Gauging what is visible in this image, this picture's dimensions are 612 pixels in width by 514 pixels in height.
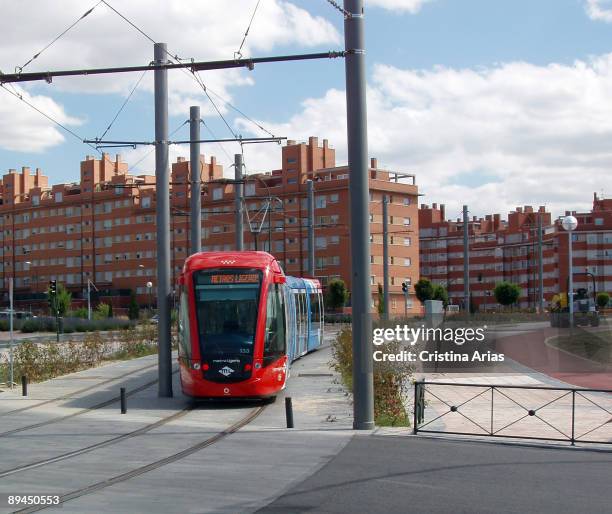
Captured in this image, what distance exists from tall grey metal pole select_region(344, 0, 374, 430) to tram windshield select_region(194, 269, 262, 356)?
155 inches

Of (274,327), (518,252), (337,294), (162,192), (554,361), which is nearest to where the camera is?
(274,327)

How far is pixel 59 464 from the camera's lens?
490 inches

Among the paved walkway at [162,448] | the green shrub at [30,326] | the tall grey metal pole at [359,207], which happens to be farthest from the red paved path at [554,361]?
the green shrub at [30,326]

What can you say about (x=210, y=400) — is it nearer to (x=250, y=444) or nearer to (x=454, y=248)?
(x=250, y=444)

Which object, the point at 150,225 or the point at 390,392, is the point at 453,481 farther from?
the point at 150,225

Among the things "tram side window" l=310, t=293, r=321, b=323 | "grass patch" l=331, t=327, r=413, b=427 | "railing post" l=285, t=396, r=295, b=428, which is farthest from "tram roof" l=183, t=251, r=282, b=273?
"tram side window" l=310, t=293, r=321, b=323

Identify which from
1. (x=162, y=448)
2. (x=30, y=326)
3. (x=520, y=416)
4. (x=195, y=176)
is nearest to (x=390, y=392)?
(x=520, y=416)

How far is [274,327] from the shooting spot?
19.9 meters

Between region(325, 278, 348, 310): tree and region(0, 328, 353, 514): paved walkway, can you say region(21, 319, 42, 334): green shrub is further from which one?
region(0, 328, 353, 514): paved walkway

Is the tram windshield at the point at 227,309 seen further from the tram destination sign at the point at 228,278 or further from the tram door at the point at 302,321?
the tram door at the point at 302,321

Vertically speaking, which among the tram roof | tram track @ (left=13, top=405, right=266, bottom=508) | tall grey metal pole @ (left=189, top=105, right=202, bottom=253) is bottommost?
tram track @ (left=13, top=405, right=266, bottom=508)

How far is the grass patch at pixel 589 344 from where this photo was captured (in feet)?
111

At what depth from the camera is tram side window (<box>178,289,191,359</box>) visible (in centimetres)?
1948

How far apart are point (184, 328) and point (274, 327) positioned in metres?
1.92
